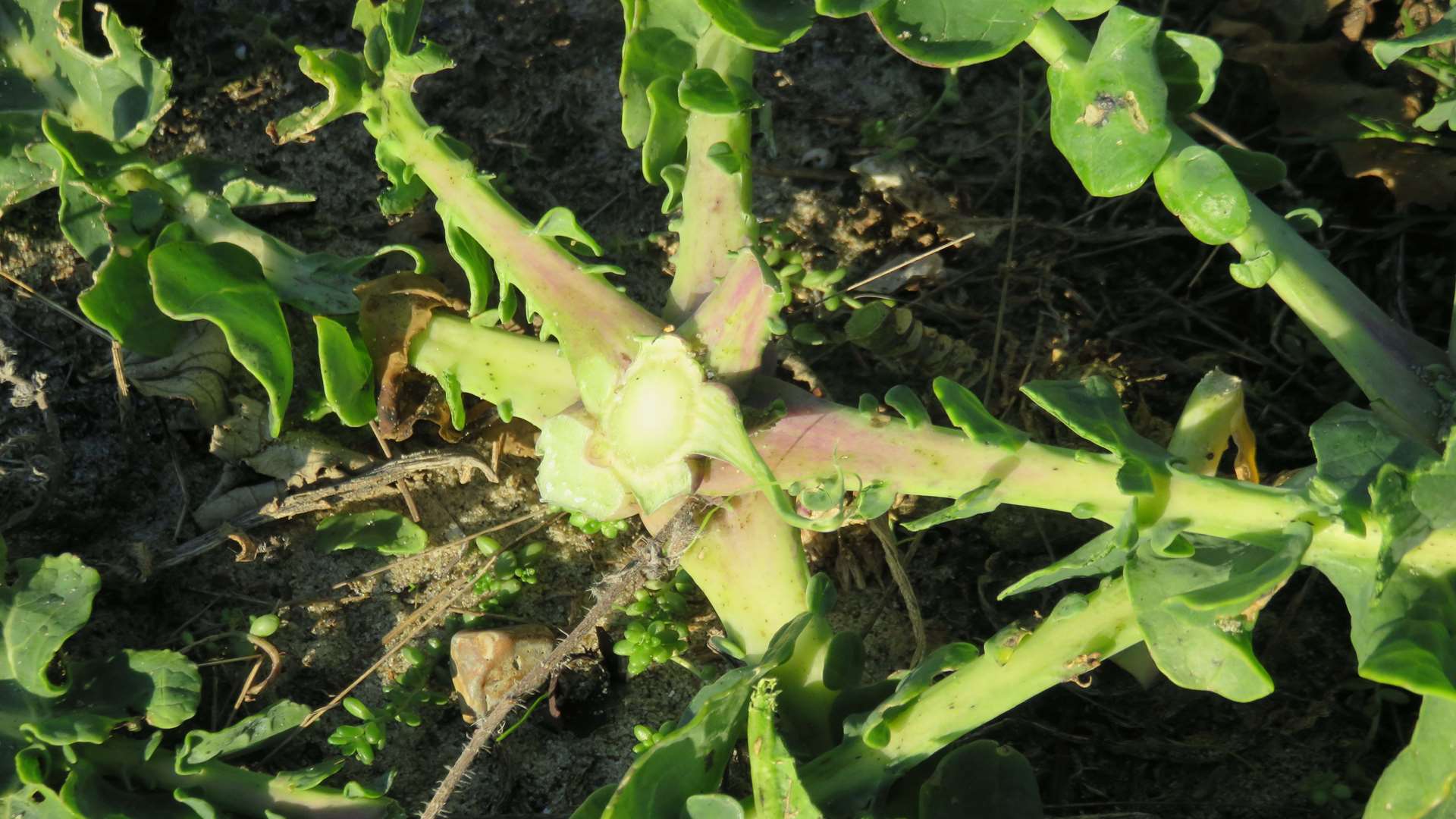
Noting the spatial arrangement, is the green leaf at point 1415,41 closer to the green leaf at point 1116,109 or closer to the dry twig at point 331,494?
the green leaf at point 1116,109

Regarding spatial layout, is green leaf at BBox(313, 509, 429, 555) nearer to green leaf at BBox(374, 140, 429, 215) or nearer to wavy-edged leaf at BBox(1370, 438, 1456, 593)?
green leaf at BBox(374, 140, 429, 215)

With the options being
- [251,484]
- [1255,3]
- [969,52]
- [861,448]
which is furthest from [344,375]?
[1255,3]

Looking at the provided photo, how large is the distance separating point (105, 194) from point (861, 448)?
1436 mm

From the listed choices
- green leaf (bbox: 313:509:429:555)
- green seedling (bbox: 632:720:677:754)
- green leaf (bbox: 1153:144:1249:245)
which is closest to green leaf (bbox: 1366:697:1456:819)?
green leaf (bbox: 1153:144:1249:245)

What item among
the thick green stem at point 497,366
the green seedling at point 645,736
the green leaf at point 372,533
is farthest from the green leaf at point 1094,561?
the green leaf at point 372,533

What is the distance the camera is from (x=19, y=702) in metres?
2.03

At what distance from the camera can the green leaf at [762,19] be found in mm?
1737

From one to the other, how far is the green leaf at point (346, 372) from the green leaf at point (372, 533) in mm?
273

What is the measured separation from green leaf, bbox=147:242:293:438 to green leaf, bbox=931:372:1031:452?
45.7 inches

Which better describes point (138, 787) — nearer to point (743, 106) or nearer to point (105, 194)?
point (105, 194)

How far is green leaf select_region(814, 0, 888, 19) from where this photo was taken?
1720 mm

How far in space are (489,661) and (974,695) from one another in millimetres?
978

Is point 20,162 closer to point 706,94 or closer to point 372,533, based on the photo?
point 372,533

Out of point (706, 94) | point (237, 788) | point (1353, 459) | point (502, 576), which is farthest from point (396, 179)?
point (1353, 459)
